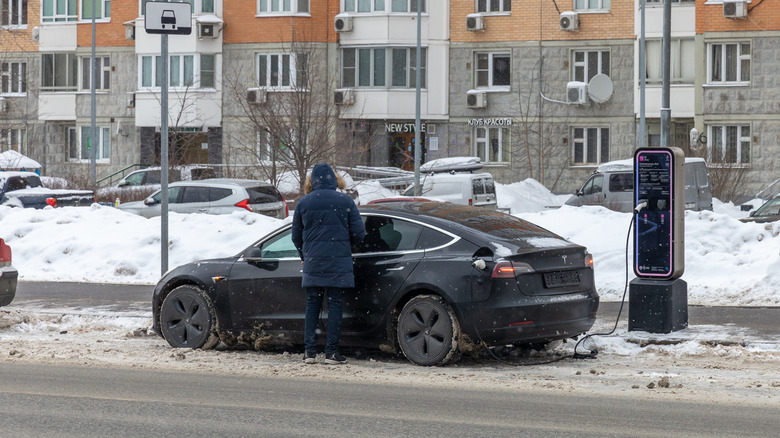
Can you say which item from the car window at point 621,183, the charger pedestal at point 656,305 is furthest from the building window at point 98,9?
the charger pedestal at point 656,305

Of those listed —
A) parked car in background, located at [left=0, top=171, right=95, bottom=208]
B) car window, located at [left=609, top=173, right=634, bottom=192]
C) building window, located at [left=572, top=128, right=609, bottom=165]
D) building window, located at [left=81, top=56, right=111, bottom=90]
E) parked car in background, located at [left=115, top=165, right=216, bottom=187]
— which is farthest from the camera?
building window, located at [left=81, top=56, right=111, bottom=90]

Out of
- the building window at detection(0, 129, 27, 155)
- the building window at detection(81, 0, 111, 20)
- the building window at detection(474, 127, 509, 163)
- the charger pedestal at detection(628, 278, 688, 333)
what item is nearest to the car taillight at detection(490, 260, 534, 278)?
the charger pedestal at detection(628, 278, 688, 333)

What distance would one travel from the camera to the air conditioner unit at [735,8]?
4141 centimetres

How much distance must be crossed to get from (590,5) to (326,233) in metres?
37.1

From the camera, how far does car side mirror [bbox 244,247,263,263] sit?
11.0 m

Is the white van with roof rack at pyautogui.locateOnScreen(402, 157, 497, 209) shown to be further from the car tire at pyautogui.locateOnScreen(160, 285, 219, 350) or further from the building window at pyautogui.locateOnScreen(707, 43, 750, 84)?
the car tire at pyautogui.locateOnScreen(160, 285, 219, 350)

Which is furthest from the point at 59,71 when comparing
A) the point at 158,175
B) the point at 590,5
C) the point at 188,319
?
the point at 188,319

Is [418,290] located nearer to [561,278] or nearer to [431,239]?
[431,239]

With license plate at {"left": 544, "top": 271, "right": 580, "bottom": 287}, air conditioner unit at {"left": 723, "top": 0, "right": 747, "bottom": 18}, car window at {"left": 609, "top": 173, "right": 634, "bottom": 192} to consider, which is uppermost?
air conditioner unit at {"left": 723, "top": 0, "right": 747, "bottom": 18}

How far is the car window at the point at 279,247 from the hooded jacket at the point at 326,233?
1.94 feet

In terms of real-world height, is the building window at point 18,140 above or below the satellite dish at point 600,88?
below

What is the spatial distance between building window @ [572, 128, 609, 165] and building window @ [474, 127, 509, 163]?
266 cm

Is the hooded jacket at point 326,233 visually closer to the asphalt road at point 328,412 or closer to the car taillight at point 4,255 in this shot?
the asphalt road at point 328,412

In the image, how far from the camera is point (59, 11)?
54562mm
